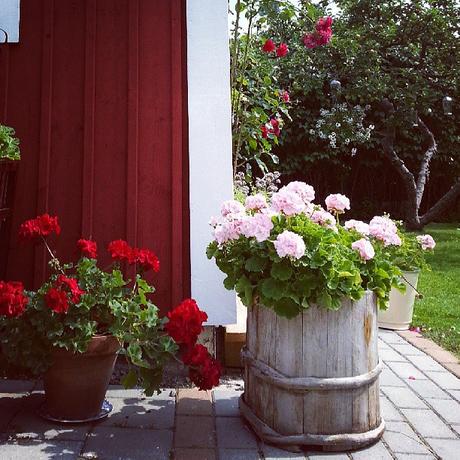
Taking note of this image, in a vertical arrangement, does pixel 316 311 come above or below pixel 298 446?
above

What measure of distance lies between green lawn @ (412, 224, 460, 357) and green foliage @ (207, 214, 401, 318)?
1.95 meters

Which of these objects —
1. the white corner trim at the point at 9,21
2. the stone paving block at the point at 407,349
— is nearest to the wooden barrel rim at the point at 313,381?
the stone paving block at the point at 407,349

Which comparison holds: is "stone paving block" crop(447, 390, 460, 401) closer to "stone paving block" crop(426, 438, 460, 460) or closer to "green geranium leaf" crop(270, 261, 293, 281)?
"stone paving block" crop(426, 438, 460, 460)

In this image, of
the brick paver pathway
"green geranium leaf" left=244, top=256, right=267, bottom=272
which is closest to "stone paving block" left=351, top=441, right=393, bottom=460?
the brick paver pathway

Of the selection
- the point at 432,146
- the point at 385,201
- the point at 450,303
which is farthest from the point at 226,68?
the point at 385,201

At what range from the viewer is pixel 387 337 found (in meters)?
4.60

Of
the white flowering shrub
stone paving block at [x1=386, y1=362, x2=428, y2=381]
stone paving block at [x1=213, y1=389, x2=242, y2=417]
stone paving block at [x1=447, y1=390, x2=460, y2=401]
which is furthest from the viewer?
the white flowering shrub

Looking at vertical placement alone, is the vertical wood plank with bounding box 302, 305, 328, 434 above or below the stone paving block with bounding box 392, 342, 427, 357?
above

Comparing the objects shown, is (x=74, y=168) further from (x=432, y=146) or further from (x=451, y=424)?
(x=432, y=146)

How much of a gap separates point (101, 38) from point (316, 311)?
6.63 ft

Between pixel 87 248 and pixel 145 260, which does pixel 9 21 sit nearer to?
pixel 87 248

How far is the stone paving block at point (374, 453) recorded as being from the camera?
2443 mm

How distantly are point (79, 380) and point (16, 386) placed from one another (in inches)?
27.0

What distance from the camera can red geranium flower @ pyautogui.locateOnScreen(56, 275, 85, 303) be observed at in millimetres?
2521
